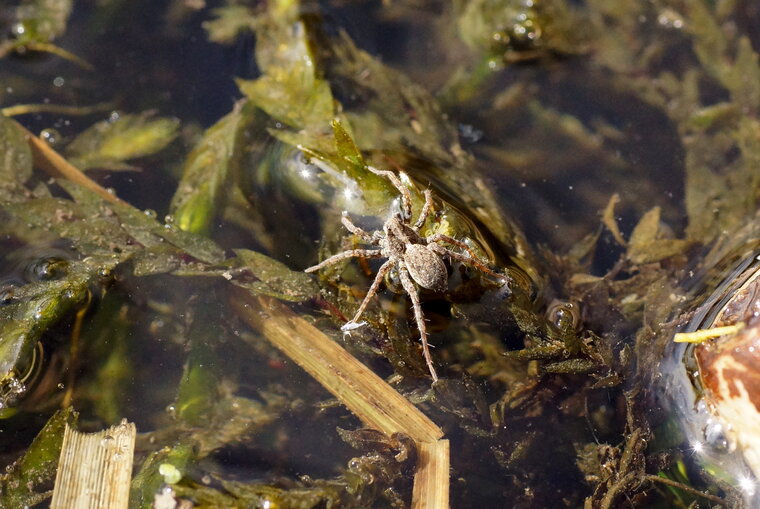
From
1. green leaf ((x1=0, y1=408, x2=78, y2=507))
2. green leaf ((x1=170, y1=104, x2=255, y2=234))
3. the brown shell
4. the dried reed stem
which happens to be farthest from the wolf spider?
green leaf ((x1=0, y1=408, x2=78, y2=507))

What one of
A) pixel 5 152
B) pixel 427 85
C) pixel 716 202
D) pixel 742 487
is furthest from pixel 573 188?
pixel 5 152

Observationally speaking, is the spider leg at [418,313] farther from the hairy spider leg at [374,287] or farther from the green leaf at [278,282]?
the green leaf at [278,282]

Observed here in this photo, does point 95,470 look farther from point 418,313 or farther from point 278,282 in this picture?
point 418,313

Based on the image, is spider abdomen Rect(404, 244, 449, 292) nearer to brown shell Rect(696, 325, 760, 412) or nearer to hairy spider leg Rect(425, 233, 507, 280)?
hairy spider leg Rect(425, 233, 507, 280)

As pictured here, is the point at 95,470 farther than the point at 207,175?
No

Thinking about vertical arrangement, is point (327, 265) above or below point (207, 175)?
above

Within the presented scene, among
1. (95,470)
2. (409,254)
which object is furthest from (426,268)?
(95,470)
